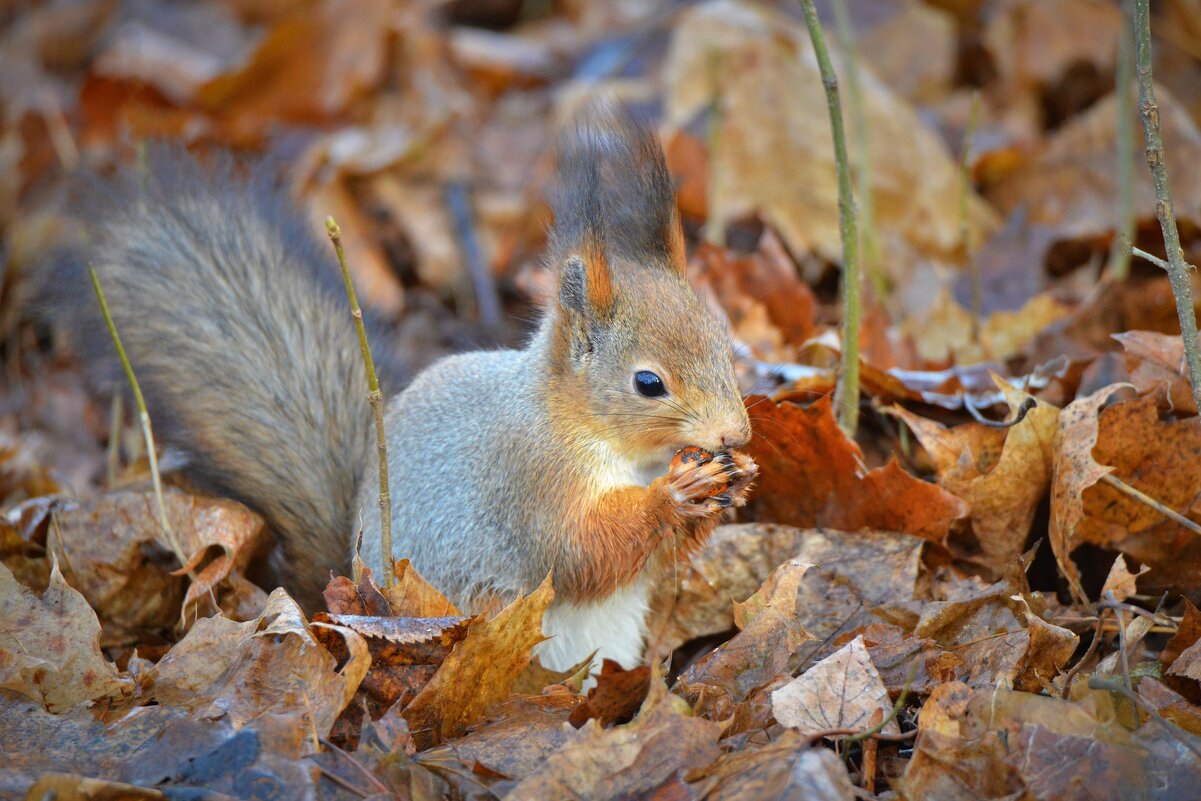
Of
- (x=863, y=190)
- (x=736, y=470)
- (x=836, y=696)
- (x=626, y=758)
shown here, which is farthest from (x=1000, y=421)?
(x=626, y=758)

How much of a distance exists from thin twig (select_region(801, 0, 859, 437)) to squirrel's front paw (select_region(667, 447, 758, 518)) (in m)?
0.53

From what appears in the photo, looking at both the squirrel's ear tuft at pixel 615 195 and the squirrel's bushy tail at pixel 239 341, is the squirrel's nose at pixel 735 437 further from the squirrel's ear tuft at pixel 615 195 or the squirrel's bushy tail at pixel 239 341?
the squirrel's bushy tail at pixel 239 341

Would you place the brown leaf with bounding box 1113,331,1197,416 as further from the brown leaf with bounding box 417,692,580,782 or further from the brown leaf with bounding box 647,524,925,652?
the brown leaf with bounding box 417,692,580,782

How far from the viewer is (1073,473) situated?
2.57 m

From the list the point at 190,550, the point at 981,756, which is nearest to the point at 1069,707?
the point at 981,756

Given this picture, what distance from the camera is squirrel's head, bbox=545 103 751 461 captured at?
8.38 ft

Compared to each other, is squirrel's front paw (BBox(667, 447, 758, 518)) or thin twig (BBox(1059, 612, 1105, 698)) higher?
squirrel's front paw (BBox(667, 447, 758, 518))

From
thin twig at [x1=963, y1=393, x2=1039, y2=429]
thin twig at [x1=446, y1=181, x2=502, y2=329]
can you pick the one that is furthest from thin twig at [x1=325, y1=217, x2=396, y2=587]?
thin twig at [x1=446, y1=181, x2=502, y2=329]

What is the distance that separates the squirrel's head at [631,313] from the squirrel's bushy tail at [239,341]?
0.80 metres

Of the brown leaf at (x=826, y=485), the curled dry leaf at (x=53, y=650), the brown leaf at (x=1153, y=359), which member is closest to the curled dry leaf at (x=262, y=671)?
the curled dry leaf at (x=53, y=650)

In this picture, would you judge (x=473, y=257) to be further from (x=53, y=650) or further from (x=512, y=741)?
(x=512, y=741)

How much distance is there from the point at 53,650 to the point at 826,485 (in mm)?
1859

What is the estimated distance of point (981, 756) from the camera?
1.97m

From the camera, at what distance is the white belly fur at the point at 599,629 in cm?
278
